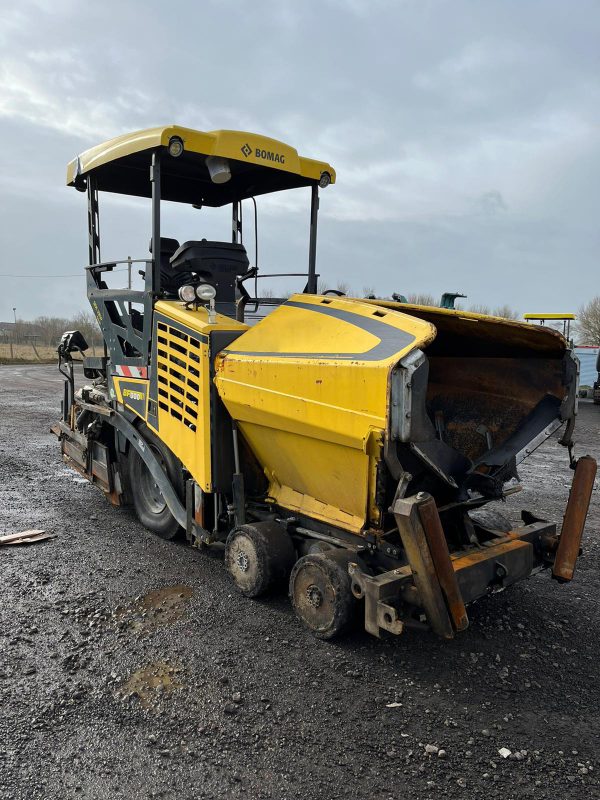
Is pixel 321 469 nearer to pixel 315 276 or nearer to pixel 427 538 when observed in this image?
pixel 427 538

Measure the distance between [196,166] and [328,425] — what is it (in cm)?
281

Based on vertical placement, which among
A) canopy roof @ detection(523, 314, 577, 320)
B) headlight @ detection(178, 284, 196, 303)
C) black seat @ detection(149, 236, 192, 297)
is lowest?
canopy roof @ detection(523, 314, 577, 320)

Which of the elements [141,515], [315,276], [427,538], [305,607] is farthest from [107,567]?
[315,276]

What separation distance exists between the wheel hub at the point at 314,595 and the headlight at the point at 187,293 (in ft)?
6.23

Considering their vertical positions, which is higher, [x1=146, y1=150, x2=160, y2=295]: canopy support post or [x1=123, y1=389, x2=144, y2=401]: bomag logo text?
[x1=146, y1=150, x2=160, y2=295]: canopy support post

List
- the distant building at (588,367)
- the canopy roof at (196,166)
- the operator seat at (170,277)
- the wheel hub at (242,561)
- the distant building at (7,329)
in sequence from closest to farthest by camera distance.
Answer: the wheel hub at (242,561) < the canopy roof at (196,166) < the operator seat at (170,277) < the distant building at (588,367) < the distant building at (7,329)

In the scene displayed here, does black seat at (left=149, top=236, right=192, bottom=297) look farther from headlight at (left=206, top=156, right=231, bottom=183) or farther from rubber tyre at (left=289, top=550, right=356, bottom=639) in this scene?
rubber tyre at (left=289, top=550, right=356, bottom=639)

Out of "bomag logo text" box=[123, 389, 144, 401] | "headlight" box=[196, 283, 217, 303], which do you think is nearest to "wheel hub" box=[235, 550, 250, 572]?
"bomag logo text" box=[123, 389, 144, 401]

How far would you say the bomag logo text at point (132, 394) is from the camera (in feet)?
14.8

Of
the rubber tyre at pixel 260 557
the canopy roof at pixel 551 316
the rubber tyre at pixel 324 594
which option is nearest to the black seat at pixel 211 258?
the rubber tyre at pixel 260 557

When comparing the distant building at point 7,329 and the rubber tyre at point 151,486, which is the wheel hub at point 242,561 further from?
the distant building at point 7,329

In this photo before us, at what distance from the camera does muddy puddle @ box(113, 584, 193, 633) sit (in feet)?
11.2

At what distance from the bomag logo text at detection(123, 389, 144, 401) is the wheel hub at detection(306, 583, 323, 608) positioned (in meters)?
1.99

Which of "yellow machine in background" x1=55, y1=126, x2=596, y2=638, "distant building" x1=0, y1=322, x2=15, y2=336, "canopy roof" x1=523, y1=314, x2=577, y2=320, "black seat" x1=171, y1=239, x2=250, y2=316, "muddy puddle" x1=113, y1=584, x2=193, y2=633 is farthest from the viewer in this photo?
"distant building" x1=0, y1=322, x2=15, y2=336
